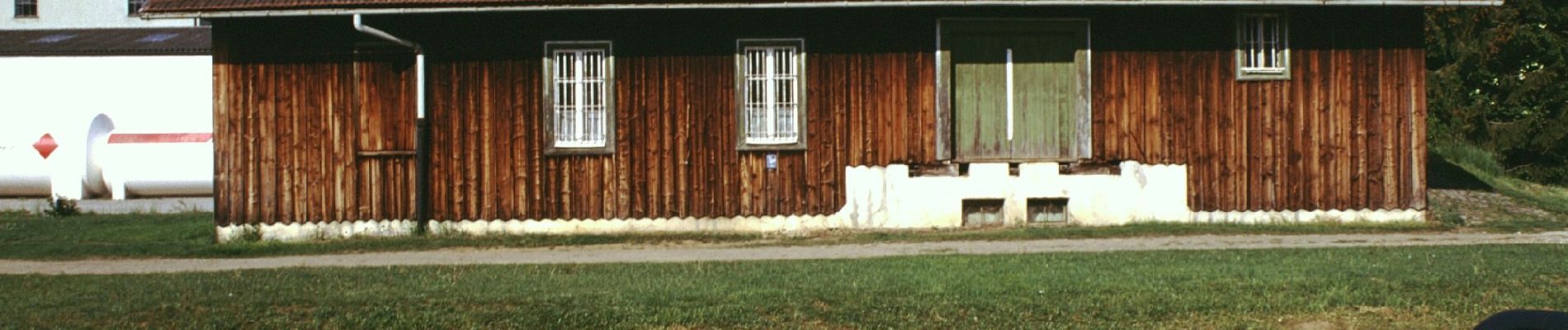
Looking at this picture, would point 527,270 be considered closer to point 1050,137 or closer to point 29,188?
point 1050,137

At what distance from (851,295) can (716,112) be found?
7.78 metres

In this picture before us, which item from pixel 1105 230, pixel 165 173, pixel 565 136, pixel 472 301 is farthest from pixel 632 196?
pixel 165 173

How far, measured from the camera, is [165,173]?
2756 centimetres

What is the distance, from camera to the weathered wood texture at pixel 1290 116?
19.6m

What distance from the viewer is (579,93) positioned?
1956cm

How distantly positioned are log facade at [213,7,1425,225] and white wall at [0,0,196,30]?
946 inches

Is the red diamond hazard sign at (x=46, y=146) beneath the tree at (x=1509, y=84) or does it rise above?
beneath

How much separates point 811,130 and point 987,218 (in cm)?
228

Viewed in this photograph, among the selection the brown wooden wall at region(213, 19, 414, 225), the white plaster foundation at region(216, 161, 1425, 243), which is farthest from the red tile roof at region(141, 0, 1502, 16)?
the white plaster foundation at region(216, 161, 1425, 243)

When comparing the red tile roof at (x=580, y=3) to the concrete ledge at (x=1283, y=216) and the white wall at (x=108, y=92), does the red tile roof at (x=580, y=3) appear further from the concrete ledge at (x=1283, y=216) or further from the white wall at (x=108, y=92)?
the white wall at (x=108, y=92)

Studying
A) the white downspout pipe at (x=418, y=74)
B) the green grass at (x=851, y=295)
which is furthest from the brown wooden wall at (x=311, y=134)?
the green grass at (x=851, y=295)

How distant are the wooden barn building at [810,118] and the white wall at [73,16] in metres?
24.1

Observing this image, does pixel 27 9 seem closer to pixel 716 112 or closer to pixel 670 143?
pixel 670 143

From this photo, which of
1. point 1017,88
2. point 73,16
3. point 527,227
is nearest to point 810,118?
point 1017,88
